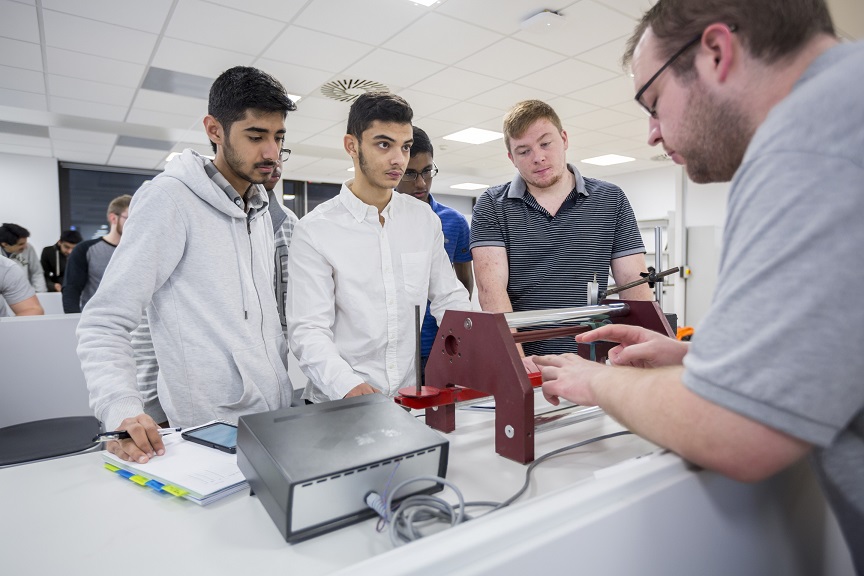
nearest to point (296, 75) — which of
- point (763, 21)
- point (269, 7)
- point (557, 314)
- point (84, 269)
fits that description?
point (269, 7)

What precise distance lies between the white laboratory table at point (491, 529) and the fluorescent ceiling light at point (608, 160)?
7641mm

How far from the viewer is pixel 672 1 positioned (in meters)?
0.70

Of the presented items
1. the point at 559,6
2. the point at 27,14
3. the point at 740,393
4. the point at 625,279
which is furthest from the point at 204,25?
the point at 740,393

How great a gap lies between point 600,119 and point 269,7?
12.7 feet

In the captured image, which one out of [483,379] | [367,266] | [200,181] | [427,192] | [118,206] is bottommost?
[483,379]

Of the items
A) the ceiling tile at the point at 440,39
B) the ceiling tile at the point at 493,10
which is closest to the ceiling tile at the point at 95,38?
the ceiling tile at the point at 440,39

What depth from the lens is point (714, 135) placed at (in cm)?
68

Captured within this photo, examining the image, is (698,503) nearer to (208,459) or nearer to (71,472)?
(208,459)

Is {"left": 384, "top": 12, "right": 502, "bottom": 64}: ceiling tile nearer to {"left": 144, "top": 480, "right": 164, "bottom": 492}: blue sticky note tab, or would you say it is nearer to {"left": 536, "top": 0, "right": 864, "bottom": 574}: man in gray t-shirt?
{"left": 536, "top": 0, "right": 864, "bottom": 574}: man in gray t-shirt

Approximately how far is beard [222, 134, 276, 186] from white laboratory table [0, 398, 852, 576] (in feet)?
2.68

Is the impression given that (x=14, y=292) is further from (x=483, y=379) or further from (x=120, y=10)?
(x=483, y=379)

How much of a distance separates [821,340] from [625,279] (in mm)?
1274

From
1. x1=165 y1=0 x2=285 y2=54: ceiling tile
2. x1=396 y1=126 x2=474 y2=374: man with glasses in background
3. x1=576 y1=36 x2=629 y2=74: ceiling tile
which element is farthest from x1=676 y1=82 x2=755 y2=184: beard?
x1=576 y1=36 x2=629 y2=74: ceiling tile

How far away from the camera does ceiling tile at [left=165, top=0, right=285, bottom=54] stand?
3.14 metres
